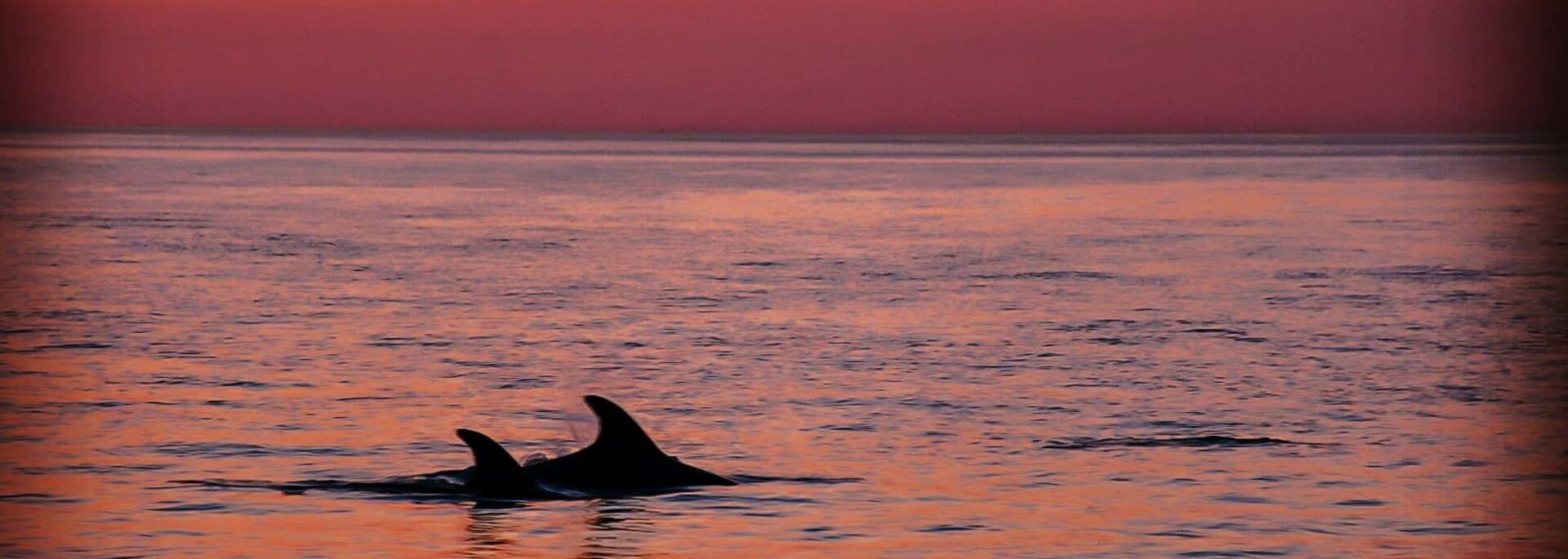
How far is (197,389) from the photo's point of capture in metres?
19.0

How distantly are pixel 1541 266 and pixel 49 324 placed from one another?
23.9 metres

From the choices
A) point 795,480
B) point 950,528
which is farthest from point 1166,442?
point 950,528

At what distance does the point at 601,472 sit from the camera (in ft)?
46.7

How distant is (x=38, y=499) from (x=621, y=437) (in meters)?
3.43

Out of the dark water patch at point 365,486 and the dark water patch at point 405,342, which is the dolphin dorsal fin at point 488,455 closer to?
the dark water patch at point 365,486

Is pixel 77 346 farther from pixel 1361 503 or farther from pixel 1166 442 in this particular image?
pixel 1361 503

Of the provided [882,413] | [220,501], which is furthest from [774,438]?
[220,501]

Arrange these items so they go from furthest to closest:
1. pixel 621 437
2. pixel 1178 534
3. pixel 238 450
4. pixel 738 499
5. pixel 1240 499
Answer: pixel 238 450, pixel 621 437, pixel 1240 499, pixel 738 499, pixel 1178 534

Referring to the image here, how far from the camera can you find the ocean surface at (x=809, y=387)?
508 inches

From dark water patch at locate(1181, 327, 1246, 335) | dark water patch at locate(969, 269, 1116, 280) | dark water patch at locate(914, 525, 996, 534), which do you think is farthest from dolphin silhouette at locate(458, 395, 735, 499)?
dark water patch at locate(969, 269, 1116, 280)

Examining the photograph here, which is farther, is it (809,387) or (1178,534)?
(809,387)

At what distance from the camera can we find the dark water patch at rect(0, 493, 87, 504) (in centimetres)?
1338

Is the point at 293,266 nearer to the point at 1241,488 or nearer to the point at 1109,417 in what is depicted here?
the point at 1109,417

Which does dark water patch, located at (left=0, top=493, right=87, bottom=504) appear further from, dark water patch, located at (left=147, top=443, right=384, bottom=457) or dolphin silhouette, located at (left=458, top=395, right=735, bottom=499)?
dolphin silhouette, located at (left=458, top=395, right=735, bottom=499)
